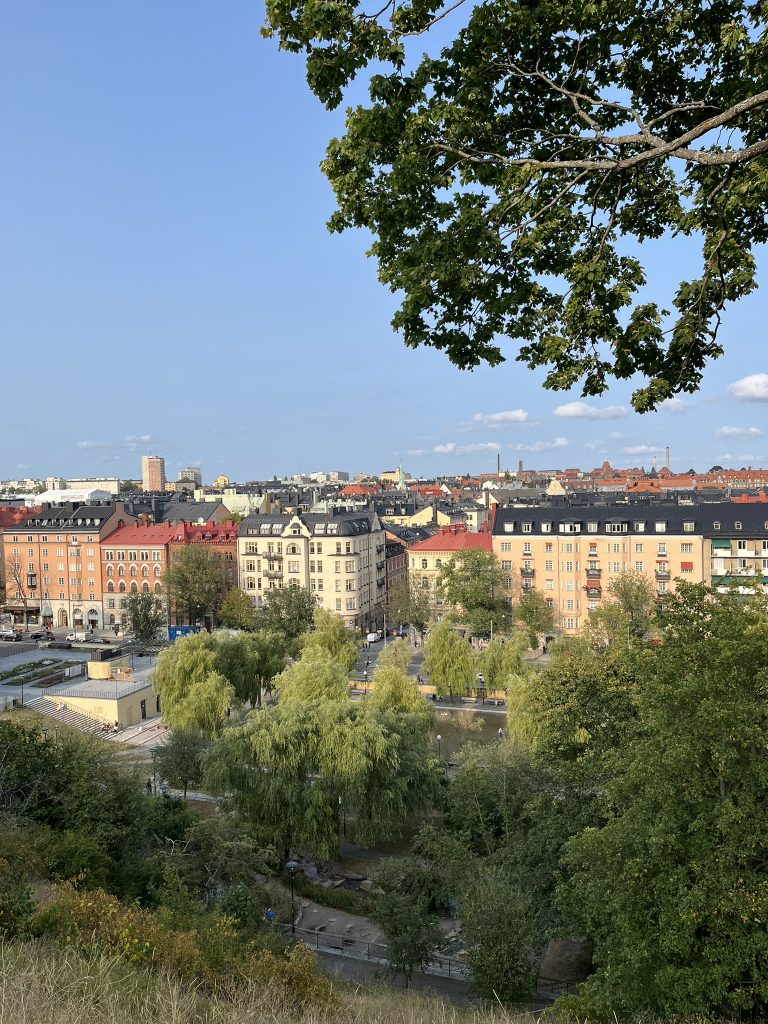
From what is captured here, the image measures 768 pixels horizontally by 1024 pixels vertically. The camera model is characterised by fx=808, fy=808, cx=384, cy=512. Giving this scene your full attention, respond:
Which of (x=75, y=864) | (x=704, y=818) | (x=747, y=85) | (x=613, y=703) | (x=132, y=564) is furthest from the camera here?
(x=132, y=564)

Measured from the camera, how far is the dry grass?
6.64 m

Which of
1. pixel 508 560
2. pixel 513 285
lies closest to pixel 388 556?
pixel 508 560

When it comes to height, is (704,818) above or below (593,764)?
above

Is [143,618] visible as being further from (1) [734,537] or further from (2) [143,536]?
(1) [734,537]

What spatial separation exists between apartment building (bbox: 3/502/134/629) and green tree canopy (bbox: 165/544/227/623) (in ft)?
33.4

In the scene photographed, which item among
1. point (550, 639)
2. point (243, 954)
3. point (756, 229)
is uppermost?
point (756, 229)

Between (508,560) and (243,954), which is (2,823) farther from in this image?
(508,560)

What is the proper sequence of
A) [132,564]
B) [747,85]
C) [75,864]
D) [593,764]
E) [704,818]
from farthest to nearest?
1. [132,564]
2. [593,764]
3. [75,864]
4. [704,818]
5. [747,85]

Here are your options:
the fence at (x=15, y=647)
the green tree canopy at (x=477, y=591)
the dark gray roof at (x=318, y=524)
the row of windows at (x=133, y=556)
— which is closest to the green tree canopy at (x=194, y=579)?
the row of windows at (x=133, y=556)

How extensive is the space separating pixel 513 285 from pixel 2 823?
16376 mm

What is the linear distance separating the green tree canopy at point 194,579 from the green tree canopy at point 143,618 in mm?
2697

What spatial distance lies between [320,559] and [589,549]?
73.3 ft

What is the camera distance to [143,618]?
204 feet

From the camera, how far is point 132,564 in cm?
7531
